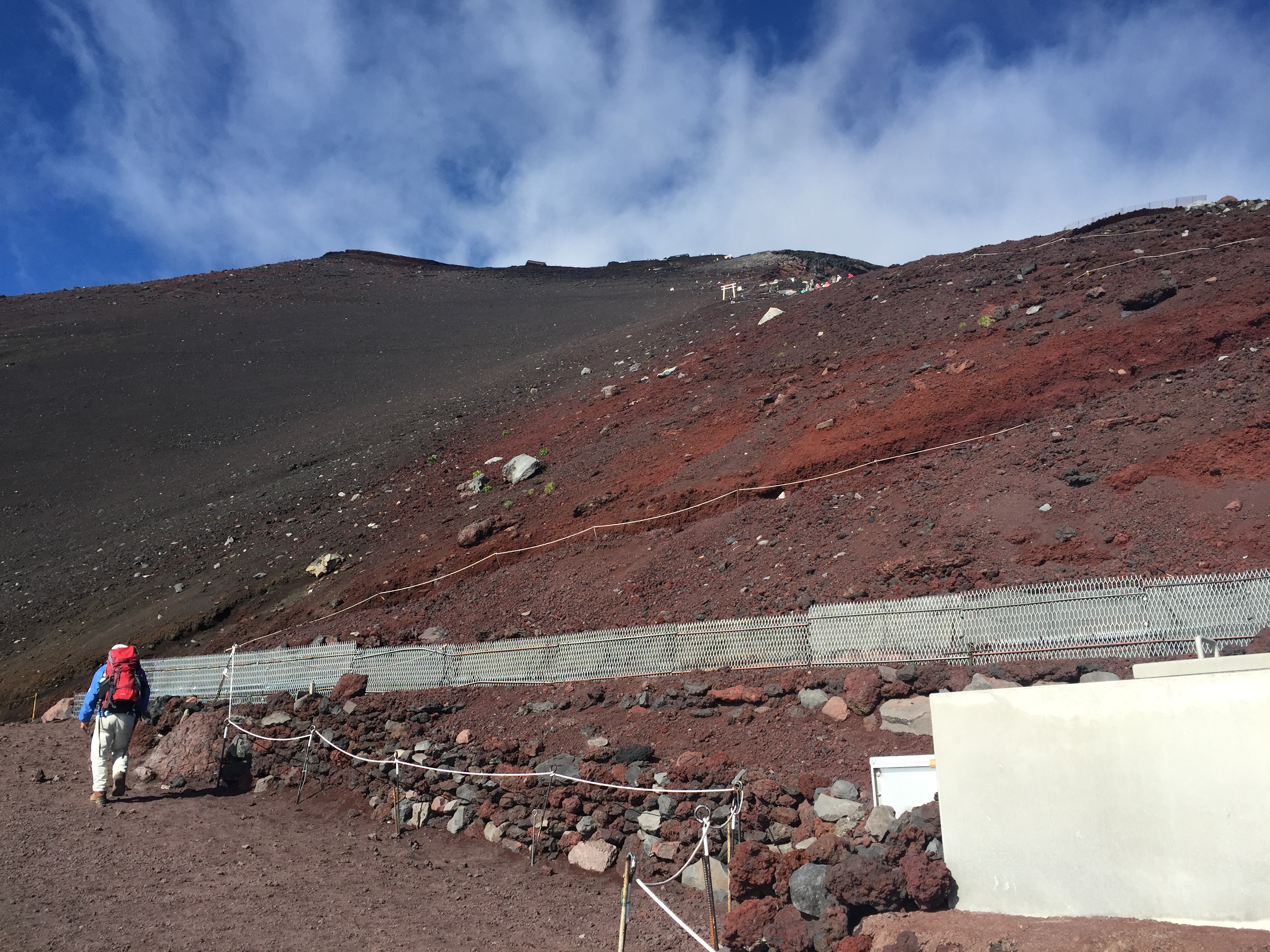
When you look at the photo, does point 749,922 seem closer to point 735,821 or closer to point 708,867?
point 708,867

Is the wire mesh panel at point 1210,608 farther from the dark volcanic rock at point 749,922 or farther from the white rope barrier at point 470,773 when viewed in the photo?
the dark volcanic rock at point 749,922

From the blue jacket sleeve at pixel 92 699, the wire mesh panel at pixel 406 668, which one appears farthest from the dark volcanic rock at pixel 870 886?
the blue jacket sleeve at pixel 92 699

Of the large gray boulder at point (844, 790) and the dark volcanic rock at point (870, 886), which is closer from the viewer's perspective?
the dark volcanic rock at point (870, 886)

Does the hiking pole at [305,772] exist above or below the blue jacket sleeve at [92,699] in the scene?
below

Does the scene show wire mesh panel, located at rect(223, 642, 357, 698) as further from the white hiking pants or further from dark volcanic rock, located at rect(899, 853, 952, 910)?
dark volcanic rock, located at rect(899, 853, 952, 910)

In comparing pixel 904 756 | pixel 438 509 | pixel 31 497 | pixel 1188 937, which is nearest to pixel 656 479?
pixel 438 509

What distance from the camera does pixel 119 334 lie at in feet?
118

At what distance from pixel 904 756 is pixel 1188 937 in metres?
2.01

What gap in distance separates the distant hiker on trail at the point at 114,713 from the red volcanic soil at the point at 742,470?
3331 millimetres

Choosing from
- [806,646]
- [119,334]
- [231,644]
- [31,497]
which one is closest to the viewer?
[806,646]

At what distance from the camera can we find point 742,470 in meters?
13.3

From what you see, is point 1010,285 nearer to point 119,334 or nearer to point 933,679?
point 933,679

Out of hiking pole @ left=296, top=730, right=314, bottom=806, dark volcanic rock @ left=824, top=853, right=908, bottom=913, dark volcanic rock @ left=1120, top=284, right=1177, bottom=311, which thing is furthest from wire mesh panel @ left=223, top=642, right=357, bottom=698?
dark volcanic rock @ left=1120, top=284, right=1177, bottom=311

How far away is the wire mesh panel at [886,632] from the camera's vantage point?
7191 mm
